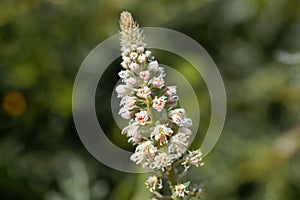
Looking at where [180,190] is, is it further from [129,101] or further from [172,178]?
[129,101]

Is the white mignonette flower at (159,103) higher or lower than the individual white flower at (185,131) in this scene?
higher

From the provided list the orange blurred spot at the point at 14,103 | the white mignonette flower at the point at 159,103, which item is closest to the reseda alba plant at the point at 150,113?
the white mignonette flower at the point at 159,103

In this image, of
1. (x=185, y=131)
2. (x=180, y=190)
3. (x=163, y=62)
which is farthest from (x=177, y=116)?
(x=163, y=62)

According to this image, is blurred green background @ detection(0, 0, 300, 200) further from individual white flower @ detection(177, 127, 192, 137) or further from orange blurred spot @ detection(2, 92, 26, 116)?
individual white flower @ detection(177, 127, 192, 137)

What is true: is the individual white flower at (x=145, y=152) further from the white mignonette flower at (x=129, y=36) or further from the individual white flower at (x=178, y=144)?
the white mignonette flower at (x=129, y=36)

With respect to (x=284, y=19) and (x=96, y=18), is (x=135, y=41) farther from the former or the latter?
(x=284, y=19)

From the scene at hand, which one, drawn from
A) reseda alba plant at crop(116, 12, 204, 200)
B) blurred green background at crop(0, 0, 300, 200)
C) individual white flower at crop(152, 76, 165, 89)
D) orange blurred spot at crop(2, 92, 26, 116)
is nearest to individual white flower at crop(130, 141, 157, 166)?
reseda alba plant at crop(116, 12, 204, 200)

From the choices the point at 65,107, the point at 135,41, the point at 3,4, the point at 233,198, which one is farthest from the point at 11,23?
the point at 135,41
